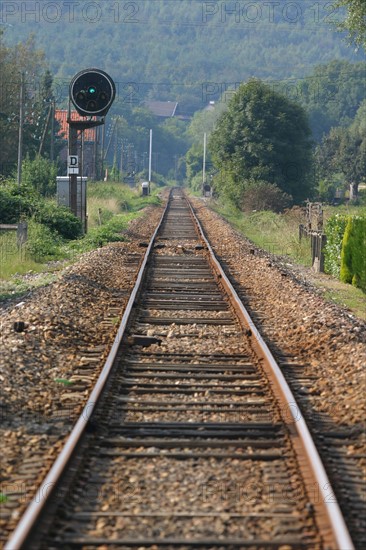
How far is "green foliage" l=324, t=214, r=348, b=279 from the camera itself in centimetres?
2012

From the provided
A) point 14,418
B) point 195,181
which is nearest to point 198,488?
point 14,418

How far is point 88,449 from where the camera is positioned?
644 centimetres

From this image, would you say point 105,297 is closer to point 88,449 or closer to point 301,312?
point 301,312

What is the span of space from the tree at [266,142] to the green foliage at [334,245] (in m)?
30.2

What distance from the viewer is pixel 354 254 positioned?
17828mm

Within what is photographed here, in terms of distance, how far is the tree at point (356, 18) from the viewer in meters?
25.6

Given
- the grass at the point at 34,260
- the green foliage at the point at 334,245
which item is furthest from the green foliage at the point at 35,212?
the green foliage at the point at 334,245

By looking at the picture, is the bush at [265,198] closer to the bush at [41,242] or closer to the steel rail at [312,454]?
the bush at [41,242]

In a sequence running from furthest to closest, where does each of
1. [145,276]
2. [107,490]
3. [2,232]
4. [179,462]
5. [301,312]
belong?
[2,232] → [145,276] → [301,312] → [179,462] → [107,490]

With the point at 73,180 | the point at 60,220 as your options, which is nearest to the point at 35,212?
the point at 60,220

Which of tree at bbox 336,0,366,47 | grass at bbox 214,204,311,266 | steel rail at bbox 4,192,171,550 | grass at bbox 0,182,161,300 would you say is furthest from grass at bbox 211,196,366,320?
steel rail at bbox 4,192,171,550

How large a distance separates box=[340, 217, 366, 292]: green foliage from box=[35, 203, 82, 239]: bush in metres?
11.0

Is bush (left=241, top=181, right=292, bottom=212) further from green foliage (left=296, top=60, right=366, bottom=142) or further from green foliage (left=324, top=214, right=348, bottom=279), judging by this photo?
green foliage (left=296, top=60, right=366, bottom=142)

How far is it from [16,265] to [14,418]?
12792 mm
